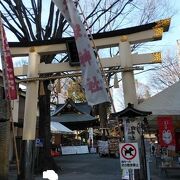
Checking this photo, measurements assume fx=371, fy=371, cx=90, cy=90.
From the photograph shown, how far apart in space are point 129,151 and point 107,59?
5.69 metres

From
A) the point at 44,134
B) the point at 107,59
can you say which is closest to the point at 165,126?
the point at 107,59

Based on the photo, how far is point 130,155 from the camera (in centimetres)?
979

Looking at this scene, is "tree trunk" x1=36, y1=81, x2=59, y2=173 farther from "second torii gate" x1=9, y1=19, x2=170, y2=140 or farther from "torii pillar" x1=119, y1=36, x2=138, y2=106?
"torii pillar" x1=119, y1=36, x2=138, y2=106

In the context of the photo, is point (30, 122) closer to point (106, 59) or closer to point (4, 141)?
point (4, 141)

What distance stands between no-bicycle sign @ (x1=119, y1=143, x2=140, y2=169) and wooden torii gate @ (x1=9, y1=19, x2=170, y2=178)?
4.16 meters

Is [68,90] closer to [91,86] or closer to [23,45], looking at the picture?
[23,45]

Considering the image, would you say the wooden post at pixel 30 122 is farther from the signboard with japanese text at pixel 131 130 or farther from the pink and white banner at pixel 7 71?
the signboard with japanese text at pixel 131 130

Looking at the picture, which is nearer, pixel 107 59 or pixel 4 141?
pixel 4 141

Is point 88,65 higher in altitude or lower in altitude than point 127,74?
lower

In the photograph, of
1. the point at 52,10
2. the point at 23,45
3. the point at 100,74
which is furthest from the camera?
the point at 52,10

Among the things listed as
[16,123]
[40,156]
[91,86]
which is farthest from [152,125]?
[16,123]

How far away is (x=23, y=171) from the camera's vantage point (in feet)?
47.9

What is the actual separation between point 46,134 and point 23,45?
562 cm

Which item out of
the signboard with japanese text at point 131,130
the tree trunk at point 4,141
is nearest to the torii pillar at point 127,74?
the signboard with japanese text at point 131,130
